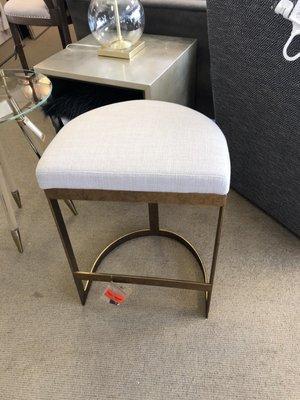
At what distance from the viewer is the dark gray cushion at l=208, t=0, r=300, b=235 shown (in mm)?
941

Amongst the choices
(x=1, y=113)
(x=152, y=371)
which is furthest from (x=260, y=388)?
(x=1, y=113)

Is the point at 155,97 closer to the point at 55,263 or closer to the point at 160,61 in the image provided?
the point at 160,61

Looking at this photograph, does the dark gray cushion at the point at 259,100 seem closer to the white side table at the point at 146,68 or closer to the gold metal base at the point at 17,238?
the white side table at the point at 146,68

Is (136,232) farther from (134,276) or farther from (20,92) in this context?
(20,92)

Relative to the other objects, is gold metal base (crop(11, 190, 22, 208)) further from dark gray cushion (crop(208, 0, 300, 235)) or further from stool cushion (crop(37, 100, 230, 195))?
dark gray cushion (crop(208, 0, 300, 235))

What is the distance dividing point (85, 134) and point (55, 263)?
0.58 meters

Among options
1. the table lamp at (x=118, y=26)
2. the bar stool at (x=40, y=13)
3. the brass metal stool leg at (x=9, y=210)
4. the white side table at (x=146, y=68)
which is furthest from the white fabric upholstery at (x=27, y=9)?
the brass metal stool leg at (x=9, y=210)

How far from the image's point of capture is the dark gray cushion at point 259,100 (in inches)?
37.0

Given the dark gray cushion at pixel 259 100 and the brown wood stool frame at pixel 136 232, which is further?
the dark gray cushion at pixel 259 100

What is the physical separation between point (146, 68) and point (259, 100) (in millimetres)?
414

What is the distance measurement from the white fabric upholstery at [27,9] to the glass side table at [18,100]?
926 millimetres

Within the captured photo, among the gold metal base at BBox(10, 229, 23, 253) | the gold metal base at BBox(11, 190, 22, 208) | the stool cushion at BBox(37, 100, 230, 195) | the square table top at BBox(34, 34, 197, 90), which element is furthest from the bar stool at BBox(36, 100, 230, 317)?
the gold metal base at BBox(11, 190, 22, 208)

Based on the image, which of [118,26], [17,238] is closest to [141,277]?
[17,238]

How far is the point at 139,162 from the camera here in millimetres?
764
